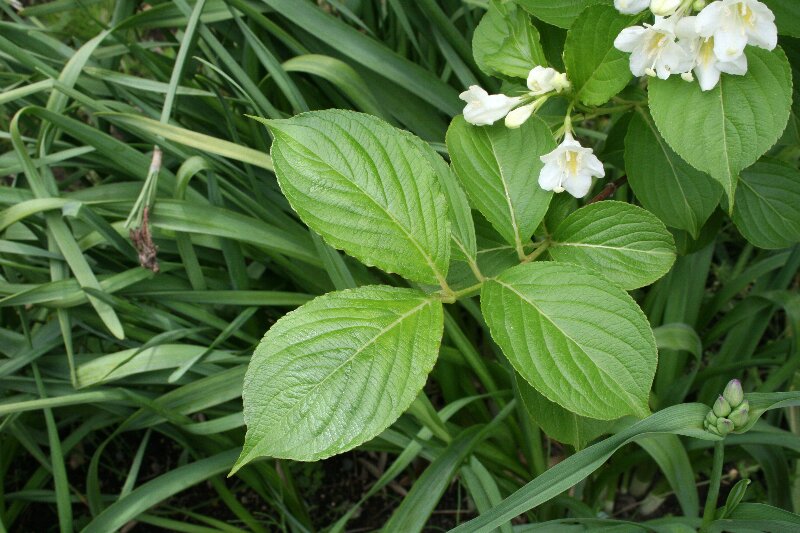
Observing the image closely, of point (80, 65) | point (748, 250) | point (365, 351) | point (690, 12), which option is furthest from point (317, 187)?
point (748, 250)

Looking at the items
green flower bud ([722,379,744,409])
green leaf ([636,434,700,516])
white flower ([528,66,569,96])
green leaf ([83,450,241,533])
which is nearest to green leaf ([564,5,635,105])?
white flower ([528,66,569,96])

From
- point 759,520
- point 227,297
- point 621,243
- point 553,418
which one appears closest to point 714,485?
point 759,520

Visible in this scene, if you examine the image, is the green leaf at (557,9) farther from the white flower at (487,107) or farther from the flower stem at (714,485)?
the flower stem at (714,485)

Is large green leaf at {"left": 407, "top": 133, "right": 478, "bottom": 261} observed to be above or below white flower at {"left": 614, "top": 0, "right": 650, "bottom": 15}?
below

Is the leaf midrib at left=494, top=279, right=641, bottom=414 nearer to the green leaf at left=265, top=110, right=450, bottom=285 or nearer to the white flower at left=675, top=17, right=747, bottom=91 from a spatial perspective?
the green leaf at left=265, top=110, right=450, bottom=285

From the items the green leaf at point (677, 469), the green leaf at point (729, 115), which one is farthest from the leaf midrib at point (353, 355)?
the green leaf at point (677, 469)

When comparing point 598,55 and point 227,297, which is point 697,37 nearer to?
point 598,55

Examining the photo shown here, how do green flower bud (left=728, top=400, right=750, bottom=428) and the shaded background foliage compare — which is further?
the shaded background foliage
